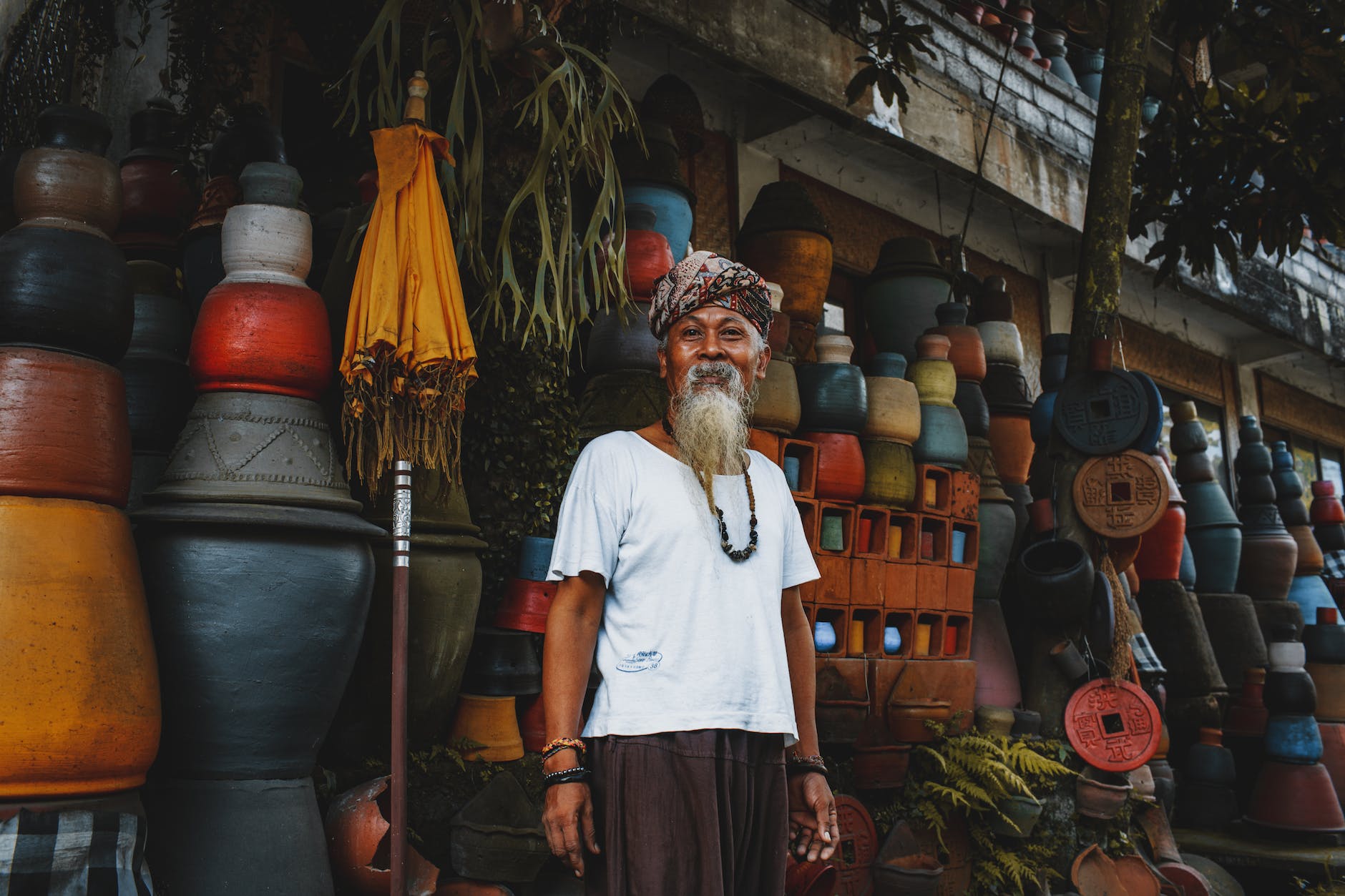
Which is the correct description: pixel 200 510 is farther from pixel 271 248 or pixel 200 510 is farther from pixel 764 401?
pixel 764 401

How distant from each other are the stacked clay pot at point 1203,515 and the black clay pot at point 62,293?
6686 millimetres

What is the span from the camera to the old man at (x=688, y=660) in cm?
199

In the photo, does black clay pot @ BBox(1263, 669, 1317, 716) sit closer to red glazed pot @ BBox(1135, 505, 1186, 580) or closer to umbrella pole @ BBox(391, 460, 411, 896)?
red glazed pot @ BBox(1135, 505, 1186, 580)

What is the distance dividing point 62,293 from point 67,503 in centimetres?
48

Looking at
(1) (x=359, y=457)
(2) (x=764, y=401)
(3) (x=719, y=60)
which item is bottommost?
(1) (x=359, y=457)

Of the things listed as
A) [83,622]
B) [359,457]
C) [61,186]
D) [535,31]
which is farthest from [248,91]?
[83,622]

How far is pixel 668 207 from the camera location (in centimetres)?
453

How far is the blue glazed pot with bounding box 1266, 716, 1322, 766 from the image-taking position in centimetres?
619

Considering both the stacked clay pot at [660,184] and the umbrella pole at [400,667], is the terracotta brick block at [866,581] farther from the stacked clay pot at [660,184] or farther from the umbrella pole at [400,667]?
the umbrella pole at [400,667]

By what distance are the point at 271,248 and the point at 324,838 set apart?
1559mm

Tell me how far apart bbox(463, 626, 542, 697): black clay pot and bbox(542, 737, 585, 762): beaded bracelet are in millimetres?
1333

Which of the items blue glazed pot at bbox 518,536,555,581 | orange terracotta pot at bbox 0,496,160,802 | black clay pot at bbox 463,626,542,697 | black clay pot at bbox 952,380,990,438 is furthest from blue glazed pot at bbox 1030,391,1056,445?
orange terracotta pot at bbox 0,496,160,802

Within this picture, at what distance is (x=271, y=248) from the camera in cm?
288

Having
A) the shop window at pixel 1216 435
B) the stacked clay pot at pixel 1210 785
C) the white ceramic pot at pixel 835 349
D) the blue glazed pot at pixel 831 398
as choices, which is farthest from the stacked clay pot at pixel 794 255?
the shop window at pixel 1216 435
